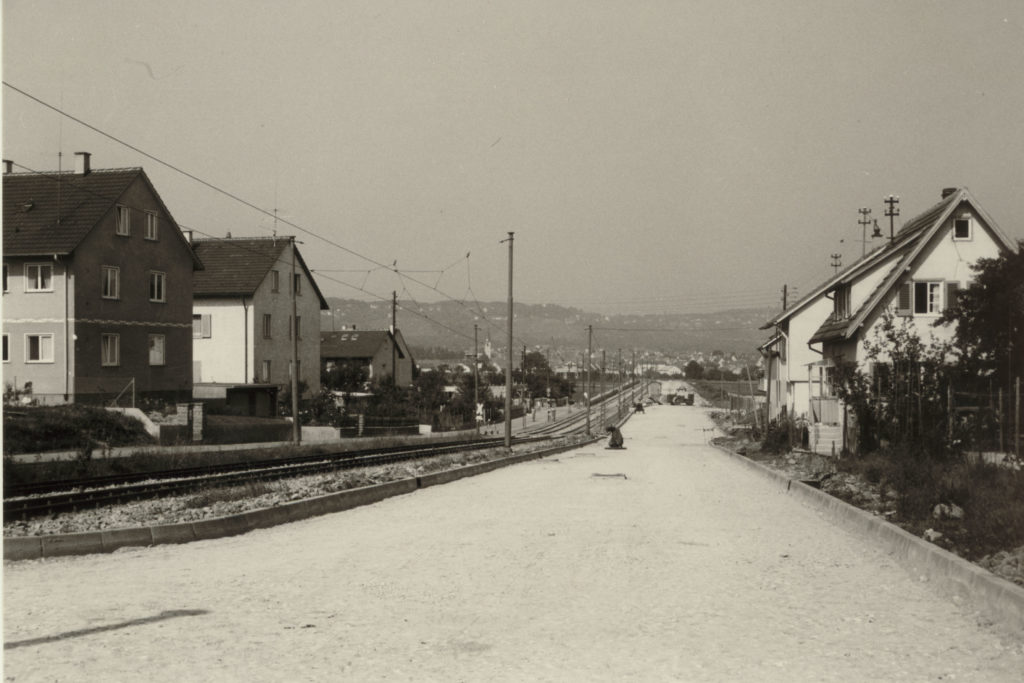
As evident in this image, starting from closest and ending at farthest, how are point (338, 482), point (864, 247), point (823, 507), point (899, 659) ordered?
point (899, 659), point (823, 507), point (338, 482), point (864, 247)

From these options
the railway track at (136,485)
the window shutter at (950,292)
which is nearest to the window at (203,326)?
the railway track at (136,485)

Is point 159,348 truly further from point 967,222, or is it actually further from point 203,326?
point 967,222

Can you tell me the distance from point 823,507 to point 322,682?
40.0ft

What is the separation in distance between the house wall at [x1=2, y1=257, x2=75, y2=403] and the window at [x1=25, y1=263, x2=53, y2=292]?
139mm

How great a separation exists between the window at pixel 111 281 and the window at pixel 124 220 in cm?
170

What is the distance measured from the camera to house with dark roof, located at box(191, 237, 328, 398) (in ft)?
196

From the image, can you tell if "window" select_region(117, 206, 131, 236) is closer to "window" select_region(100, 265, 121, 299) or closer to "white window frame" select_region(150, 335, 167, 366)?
"window" select_region(100, 265, 121, 299)

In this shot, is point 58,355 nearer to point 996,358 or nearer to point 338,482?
point 338,482

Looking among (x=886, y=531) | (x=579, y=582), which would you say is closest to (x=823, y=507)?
(x=886, y=531)

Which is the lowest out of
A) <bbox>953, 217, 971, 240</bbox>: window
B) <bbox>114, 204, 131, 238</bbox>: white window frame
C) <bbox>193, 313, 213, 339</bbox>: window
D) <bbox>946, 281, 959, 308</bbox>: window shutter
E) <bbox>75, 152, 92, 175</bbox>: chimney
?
<bbox>193, 313, 213, 339</bbox>: window

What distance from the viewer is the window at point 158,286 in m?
45.5

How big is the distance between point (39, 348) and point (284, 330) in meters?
24.0

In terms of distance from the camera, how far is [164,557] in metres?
11.1

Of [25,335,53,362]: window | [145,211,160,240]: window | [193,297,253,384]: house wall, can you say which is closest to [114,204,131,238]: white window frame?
[145,211,160,240]: window
